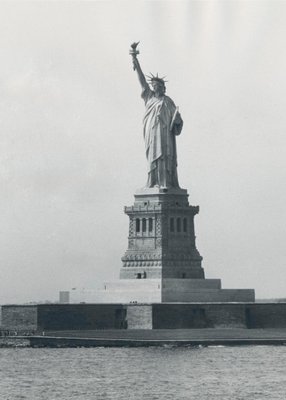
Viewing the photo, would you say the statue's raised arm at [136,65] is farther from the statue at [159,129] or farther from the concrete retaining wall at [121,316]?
the concrete retaining wall at [121,316]

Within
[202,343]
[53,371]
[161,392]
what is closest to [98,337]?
[202,343]

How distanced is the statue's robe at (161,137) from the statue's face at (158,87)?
36 centimetres

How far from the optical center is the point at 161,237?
100750 mm

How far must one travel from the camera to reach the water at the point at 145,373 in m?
66.1

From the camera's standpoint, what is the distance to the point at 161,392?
66.4 meters

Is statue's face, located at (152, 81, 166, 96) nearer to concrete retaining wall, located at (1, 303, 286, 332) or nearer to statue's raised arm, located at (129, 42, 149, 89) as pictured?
statue's raised arm, located at (129, 42, 149, 89)

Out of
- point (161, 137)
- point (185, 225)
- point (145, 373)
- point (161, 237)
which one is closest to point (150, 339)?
point (145, 373)

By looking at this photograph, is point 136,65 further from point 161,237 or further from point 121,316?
point 121,316

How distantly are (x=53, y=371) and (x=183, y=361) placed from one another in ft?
25.8

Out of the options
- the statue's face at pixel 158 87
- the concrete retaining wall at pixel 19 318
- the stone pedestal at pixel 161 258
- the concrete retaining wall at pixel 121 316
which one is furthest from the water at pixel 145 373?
the statue's face at pixel 158 87

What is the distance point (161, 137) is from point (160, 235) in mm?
7344

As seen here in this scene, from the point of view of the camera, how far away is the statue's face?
102500mm

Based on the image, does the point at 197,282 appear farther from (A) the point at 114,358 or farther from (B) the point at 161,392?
(B) the point at 161,392

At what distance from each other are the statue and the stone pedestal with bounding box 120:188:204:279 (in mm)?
1395
